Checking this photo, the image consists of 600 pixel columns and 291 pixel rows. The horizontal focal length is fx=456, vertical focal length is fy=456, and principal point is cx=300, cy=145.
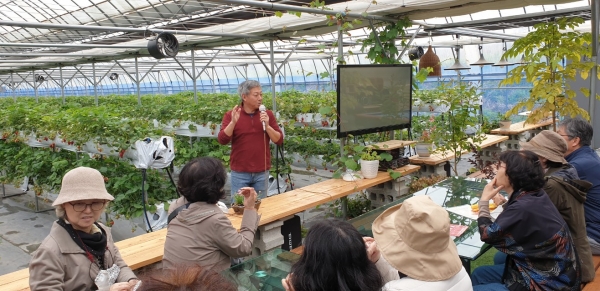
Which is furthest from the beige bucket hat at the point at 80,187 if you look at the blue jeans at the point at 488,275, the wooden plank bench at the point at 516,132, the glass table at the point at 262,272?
the wooden plank bench at the point at 516,132

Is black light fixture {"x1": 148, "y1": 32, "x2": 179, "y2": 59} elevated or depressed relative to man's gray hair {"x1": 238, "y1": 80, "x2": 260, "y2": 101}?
elevated

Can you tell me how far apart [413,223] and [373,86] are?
10.9 ft

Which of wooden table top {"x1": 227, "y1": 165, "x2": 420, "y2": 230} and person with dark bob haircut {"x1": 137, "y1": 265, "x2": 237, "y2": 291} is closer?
person with dark bob haircut {"x1": 137, "y1": 265, "x2": 237, "y2": 291}

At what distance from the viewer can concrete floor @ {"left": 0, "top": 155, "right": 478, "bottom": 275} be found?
16.7 feet

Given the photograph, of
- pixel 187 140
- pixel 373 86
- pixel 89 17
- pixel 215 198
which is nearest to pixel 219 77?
pixel 89 17

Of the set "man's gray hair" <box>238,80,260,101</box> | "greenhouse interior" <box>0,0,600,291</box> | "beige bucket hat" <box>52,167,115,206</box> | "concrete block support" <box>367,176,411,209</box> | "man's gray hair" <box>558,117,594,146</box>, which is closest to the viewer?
"beige bucket hat" <box>52,167,115,206</box>

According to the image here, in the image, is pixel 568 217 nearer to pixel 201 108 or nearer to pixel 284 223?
pixel 284 223

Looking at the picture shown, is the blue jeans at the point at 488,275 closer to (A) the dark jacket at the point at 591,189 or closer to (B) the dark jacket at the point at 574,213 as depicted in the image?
(B) the dark jacket at the point at 574,213

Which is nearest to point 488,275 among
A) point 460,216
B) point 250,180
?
point 460,216

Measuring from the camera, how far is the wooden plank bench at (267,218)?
2593 millimetres

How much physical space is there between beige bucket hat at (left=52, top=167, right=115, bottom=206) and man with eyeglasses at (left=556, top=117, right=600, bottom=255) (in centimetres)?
300

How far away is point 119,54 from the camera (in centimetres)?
1062

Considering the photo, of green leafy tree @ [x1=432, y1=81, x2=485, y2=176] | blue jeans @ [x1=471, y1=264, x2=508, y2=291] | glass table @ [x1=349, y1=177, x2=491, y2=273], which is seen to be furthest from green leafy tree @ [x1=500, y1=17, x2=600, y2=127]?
blue jeans @ [x1=471, y1=264, x2=508, y2=291]

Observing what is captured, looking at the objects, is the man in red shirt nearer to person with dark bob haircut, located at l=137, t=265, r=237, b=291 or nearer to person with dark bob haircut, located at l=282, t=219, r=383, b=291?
person with dark bob haircut, located at l=282, t=219, r=383, b=291
